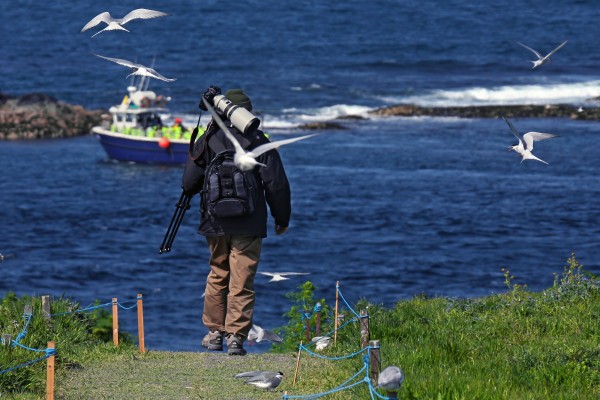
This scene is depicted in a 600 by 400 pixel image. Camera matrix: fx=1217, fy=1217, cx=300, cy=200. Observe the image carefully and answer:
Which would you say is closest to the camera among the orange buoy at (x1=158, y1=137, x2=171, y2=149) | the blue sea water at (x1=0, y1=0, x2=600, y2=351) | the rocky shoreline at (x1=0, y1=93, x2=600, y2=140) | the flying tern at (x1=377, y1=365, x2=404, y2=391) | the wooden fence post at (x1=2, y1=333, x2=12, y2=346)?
the flying tern at (x1=377, y1=365, x2=404, y2=391)

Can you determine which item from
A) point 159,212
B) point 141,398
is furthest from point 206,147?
point 159,212

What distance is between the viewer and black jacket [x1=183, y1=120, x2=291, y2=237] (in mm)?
10328

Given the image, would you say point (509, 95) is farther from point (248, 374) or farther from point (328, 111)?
point (248, 374)

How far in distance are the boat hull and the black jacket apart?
102ft

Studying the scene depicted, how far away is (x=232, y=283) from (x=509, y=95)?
50513 millimetres

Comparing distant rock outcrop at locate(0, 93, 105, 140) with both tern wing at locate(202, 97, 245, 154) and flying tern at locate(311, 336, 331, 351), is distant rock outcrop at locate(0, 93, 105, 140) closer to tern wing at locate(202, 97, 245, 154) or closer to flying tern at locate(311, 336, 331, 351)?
flying tern at locate(311, 336, 331, 351)

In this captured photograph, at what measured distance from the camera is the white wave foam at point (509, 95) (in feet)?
188

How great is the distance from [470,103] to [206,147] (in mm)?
47764

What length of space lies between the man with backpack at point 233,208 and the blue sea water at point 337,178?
867 cm

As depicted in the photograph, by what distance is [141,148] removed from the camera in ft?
138

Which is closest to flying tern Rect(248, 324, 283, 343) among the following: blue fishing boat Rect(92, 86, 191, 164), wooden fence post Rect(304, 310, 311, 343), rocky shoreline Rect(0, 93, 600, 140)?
wooden fence post Rect(304, 310, 311, 343)

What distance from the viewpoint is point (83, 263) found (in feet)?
84.3

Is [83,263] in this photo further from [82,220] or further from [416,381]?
[416,381]

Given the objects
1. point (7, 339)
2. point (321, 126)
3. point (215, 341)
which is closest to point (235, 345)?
point (215, 341)
